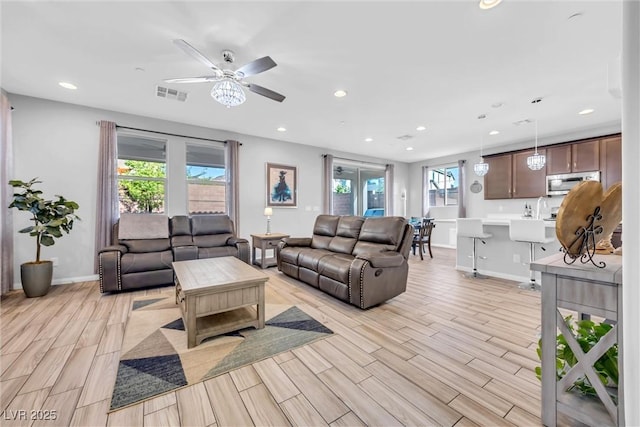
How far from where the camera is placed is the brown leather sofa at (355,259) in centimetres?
279

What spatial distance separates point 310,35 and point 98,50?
7.10 ft

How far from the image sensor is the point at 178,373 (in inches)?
68.2

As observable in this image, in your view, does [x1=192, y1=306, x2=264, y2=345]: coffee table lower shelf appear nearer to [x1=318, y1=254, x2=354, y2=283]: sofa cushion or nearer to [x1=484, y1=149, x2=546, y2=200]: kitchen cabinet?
[x1=318, y1=254, x2=354, y2=283]: sofa cushion

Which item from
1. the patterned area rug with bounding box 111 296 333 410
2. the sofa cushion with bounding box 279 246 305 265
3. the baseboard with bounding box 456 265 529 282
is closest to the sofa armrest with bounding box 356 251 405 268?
the patterned area rug with bounding box 111 296 333 410

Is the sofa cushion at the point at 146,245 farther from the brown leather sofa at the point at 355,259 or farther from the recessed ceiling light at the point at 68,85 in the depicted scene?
the recessed ceiling light at the point at 68,85

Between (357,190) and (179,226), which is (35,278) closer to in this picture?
(179,226)

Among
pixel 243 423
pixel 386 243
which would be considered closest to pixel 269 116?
pixel 386 243

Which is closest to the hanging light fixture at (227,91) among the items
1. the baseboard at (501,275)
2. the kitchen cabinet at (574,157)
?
the baseboard at (501,275)

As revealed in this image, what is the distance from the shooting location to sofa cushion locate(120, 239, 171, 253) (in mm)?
3793

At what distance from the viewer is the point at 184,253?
386 cm

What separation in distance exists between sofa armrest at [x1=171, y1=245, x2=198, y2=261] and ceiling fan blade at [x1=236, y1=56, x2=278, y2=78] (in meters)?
2.69

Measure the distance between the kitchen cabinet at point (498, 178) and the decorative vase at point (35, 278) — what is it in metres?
8.61

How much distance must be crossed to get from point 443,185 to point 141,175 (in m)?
7.80

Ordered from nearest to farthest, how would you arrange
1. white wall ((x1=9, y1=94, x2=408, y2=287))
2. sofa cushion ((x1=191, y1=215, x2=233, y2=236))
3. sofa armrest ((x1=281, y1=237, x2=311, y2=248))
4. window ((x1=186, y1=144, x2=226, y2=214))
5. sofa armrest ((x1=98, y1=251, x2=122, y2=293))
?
sofa armrest ((x1=98, y1=251, x2=122, y2=293))
white wall ((x1=9, y1=94, x2=408, y2=287))
sofa armrest ((x1=281, y1=237, x2=311, y2=248))
sofa cushion ((x1=191, y1=215, x2=233, y2=236))
window ((x1=186, y1=144, x2=226, y2=214))
